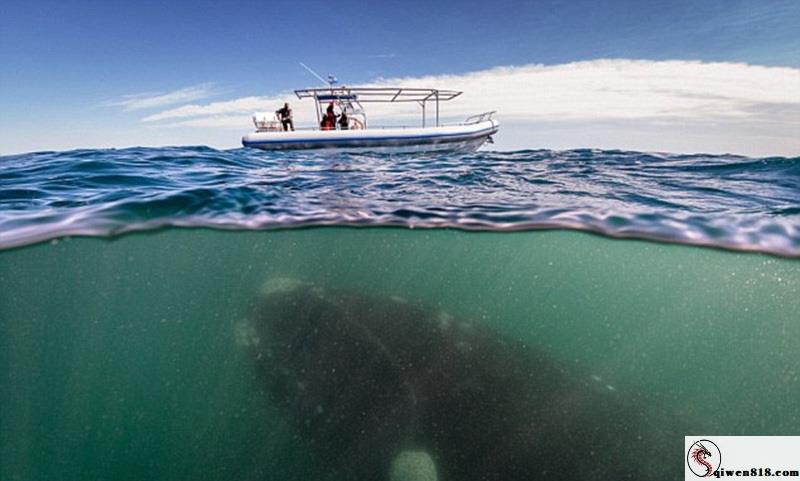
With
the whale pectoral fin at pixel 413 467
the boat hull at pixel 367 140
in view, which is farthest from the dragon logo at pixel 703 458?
the boat hull at pixel 367 140

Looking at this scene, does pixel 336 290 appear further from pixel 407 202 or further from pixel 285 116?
pixel 285 116

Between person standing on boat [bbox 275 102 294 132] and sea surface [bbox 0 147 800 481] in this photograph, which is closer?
sea surface [bbox 0 147 800 481]

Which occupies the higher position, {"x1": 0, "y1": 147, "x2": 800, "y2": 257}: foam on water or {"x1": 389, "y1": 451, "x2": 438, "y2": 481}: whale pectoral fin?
{"x1": 0, "y1": 147, "x2": 800, "y2": 257}: foam on water

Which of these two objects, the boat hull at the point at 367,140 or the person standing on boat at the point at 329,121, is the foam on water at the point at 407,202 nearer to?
the boat hull at the point at 367,140

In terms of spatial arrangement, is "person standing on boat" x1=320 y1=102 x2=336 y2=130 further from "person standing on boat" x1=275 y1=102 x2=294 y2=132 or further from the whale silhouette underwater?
the whale silhouette underwater

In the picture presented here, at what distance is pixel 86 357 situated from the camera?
753cm

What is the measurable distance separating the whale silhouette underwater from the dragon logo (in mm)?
187

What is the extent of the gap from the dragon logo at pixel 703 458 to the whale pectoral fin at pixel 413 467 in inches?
138

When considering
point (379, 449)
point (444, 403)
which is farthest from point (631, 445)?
point (379, 449)

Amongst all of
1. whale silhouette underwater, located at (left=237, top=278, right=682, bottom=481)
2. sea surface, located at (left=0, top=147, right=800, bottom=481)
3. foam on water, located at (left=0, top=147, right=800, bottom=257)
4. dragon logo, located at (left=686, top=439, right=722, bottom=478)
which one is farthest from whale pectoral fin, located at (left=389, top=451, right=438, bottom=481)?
foam on water, located at (left=0, top=147, right=800, bottom=257)

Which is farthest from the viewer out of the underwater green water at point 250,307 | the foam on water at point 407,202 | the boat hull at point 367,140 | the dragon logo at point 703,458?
the boat hull at point 367,140

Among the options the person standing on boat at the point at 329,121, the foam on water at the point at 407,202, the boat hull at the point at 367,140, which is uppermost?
the person standing on boat at the point at 329,121

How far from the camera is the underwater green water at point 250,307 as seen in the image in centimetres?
589

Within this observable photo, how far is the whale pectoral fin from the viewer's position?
502 centimetres
